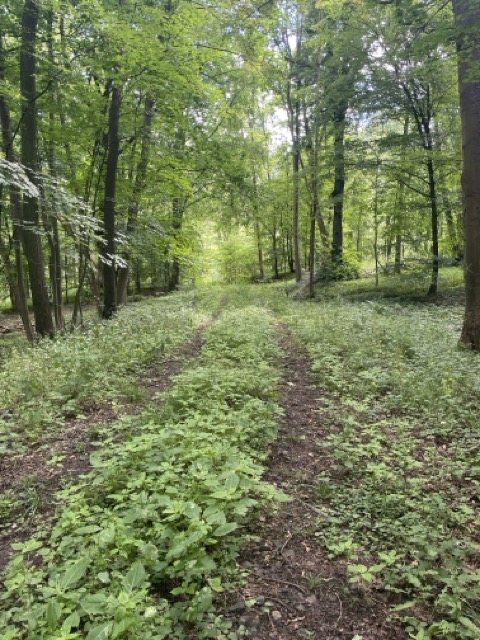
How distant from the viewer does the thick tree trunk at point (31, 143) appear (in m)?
7.94

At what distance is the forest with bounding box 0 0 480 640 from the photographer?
2.30 meters

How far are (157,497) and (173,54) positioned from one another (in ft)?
34.9

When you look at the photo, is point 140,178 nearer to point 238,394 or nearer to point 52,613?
point 238,394

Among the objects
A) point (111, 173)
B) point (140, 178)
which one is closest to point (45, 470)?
point (111, 173)

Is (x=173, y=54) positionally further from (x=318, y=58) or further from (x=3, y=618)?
(x=3, y=618)

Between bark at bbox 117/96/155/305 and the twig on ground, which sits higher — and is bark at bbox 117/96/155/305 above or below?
above

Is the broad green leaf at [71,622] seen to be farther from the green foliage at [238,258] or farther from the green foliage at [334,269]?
the green foliage at [238,258]

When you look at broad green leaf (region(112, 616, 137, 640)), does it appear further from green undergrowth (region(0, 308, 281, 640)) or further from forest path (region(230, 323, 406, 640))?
forest path (region(230, 323, 406, 640))

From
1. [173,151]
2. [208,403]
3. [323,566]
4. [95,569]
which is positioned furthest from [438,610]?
[173,151]

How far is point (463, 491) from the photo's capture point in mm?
3221

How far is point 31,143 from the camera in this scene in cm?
838

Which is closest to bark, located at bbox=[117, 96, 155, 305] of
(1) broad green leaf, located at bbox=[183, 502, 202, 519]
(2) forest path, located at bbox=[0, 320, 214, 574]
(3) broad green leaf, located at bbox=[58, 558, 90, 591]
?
(2) forest path, located at bbox=[0, 320, 214, 574]

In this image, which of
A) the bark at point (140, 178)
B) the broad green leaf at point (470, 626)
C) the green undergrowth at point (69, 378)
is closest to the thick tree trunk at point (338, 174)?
the bark at point (140, 178)

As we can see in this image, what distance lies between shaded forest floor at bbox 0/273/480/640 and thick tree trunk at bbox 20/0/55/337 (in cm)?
317
